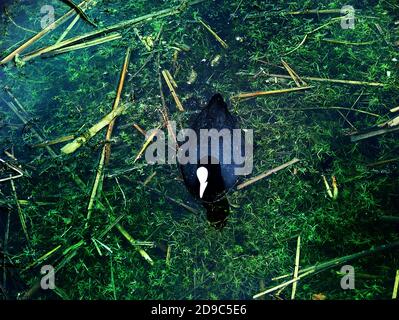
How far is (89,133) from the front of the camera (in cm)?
267

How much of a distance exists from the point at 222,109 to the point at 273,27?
1.09 metres

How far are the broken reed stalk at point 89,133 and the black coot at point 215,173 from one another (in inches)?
27.9

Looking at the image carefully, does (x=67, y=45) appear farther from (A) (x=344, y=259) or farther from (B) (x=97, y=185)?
(A) (x=344, y=259)

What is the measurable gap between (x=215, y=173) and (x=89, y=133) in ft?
3.46

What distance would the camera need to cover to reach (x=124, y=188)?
2.49 m

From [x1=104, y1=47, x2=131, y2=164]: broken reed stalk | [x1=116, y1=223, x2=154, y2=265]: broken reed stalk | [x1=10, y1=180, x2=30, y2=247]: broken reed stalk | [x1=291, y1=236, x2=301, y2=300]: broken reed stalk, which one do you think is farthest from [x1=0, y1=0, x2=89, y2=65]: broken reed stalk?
[x1=291, y1=236, x2=301, y2=300]: broken reed stalk

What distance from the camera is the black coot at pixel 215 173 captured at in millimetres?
2311

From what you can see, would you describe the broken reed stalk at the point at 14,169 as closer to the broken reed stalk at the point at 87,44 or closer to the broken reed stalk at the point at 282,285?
the broken reed stalk at the point at 87,44

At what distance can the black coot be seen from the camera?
91.0 inches

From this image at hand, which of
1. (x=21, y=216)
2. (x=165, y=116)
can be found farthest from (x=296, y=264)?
(x=21, y=216)

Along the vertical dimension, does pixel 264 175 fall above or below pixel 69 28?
below

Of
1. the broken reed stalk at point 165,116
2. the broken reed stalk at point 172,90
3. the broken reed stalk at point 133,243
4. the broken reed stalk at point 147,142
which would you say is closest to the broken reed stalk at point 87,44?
the broken reed stalk at point 165,116

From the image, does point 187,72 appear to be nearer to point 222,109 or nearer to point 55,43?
point 222,109
